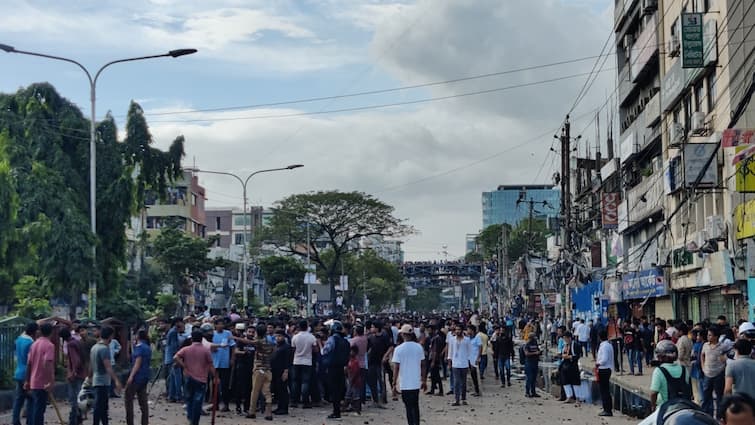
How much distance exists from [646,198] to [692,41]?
14.3 meters

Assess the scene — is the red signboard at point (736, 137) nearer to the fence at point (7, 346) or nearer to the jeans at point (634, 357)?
the jeans at point (634, 357)

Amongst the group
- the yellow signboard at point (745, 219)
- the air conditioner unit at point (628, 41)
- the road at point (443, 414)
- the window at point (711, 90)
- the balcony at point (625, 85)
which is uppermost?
the air conditioner unit at point (628, 41)

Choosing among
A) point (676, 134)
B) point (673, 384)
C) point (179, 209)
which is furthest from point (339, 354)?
point (179, 209)

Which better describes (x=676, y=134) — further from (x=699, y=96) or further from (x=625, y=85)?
(x=625, y=85)

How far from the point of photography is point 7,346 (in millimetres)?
20547

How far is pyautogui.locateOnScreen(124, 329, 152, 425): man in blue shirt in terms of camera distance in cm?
1491

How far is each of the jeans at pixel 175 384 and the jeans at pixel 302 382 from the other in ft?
8.24

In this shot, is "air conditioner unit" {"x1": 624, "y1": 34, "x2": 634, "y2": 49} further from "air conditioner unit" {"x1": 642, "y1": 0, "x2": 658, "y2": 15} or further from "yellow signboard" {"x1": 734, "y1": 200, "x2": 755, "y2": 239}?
"yellow signboard" {"x1": 734, "y1": 200, "x2": 755, "y2": 239}

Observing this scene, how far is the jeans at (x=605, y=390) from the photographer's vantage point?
61.2ft

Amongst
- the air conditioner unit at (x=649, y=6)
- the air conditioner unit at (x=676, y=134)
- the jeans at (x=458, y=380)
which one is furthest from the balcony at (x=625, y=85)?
the jeans at (x=458, y=380)

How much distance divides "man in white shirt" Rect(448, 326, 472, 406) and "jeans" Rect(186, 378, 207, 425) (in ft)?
23.9

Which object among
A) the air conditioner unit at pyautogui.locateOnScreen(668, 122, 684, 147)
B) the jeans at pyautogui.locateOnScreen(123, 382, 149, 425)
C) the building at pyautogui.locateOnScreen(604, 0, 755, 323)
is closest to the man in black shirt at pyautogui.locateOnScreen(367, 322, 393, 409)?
the jeans at pyautogui.locateOnScreen(123, 382, 149, 425)

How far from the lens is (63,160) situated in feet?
104

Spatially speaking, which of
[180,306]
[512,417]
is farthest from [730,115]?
[180,306]
